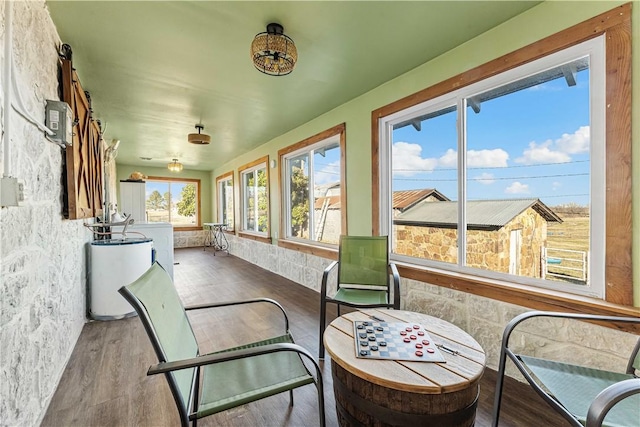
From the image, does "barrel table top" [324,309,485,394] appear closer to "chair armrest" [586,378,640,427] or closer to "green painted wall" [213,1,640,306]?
"chair armrest" [586,378,640,427]

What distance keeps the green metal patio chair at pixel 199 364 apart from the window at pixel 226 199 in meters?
6.10

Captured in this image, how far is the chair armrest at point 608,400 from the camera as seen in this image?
2.64 ft

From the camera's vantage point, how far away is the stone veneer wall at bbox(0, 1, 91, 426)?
1.21 m

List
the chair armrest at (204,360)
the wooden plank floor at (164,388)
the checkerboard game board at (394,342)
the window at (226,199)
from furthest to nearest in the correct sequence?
the window at (226,199) < the wooden plank floor at (164,388) < the checkerboard game board at (394,342) < the chair armrest at (204,360)

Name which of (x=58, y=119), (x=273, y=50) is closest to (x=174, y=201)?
(x=58, y=119)

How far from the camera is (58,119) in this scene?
1.85m

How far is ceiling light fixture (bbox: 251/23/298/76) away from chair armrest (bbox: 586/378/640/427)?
7.35 feet

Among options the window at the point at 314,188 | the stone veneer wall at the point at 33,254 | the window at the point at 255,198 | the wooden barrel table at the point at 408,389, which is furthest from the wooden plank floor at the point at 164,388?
the window at the point at 255,198

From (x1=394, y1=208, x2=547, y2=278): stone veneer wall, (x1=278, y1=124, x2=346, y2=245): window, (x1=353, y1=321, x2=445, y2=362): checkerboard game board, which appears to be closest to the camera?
(x1=353, y1=321, x2=445, y2=362): checkerboard game board

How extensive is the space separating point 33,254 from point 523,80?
10.7 feet

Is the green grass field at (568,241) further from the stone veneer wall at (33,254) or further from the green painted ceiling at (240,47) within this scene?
the stone veneer wall at (33,254)

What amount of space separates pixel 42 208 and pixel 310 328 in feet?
7.31

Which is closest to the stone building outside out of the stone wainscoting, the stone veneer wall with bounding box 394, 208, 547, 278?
the stone veneer wall with bounding box 394, 208, 547, 278

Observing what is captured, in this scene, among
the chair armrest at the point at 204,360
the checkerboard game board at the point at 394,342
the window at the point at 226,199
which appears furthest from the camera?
the window at the point at 226,199
